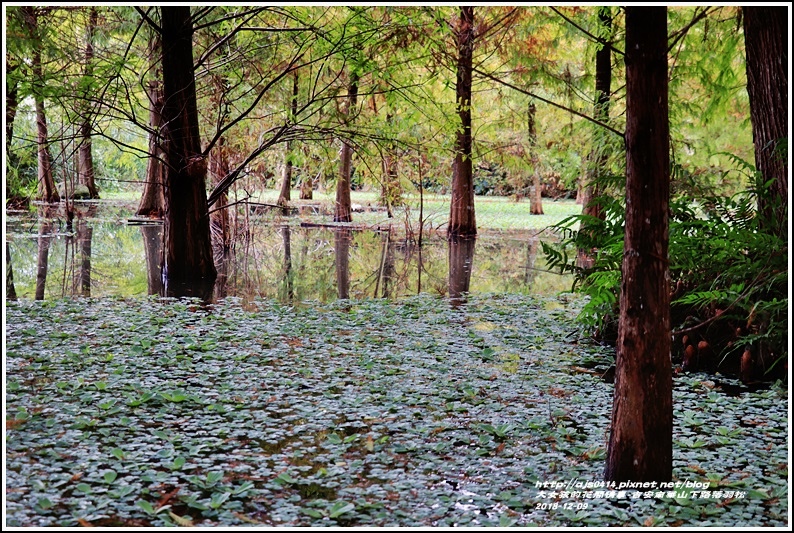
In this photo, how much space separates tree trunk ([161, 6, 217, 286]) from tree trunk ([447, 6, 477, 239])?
6562mm

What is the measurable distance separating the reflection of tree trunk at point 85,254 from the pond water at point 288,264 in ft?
0.04


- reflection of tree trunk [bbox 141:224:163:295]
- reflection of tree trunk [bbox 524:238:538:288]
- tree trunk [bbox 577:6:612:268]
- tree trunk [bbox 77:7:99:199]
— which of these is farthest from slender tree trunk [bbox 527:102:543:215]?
tree trunk [bbox 77:7:99:199]

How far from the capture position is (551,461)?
4.01 metres

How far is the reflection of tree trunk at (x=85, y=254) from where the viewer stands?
31.5ft

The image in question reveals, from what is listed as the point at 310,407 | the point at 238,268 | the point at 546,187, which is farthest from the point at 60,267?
the point at 546,187

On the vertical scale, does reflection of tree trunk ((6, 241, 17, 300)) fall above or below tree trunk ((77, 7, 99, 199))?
below

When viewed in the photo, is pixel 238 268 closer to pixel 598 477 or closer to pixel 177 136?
pixel 177 136

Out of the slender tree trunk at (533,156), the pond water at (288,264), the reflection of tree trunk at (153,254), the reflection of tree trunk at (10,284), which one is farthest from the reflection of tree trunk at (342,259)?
the slender tree trunk at (533,156)

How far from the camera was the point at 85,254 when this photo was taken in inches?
498

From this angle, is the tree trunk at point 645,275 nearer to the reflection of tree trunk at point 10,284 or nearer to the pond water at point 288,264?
the pond water at point 288,264

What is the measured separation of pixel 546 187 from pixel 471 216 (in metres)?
20.4

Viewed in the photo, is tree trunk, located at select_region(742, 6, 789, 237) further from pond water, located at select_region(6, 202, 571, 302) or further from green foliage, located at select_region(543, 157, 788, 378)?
pond water, located at select_region(6, 202, 571, 302)

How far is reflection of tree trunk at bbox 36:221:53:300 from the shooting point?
367 inches

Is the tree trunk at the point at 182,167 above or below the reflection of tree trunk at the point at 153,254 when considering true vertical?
above
